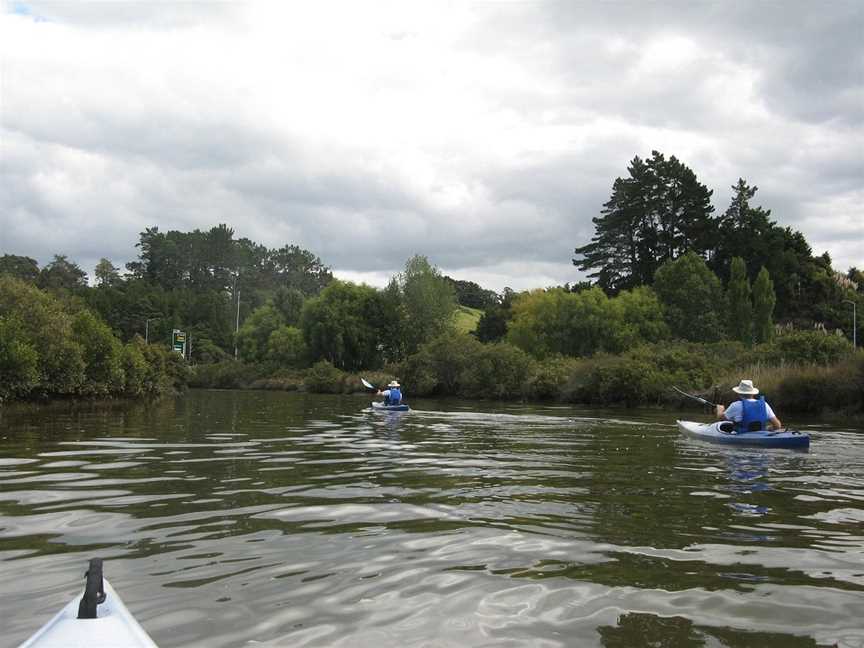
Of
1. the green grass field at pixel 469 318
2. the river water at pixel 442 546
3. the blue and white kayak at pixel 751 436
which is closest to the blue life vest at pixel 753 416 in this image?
the blue and white kayak at pixel 751 436

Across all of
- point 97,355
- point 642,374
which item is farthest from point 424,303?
point 97,355

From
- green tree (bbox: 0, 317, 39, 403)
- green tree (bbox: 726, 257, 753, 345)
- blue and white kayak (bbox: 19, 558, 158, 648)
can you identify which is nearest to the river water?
blue and white kayak (bbox: 19, 558, 158, 648)

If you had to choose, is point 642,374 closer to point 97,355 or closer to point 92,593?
point 97,355

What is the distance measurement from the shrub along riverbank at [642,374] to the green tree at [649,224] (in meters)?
29.2

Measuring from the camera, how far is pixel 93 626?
331 cm

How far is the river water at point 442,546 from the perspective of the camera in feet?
15.6

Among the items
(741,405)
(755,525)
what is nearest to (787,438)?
(741,405)

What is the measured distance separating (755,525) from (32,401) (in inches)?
1074

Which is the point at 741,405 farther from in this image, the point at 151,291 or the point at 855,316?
the point at 151,291

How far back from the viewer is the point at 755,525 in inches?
310

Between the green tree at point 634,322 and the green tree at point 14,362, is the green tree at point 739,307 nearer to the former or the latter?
the green tree at point 634,322

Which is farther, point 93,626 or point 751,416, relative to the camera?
point 751,416

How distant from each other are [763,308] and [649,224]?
21.0 meters

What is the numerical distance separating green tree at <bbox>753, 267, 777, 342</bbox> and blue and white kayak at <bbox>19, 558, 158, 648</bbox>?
6673 cm
